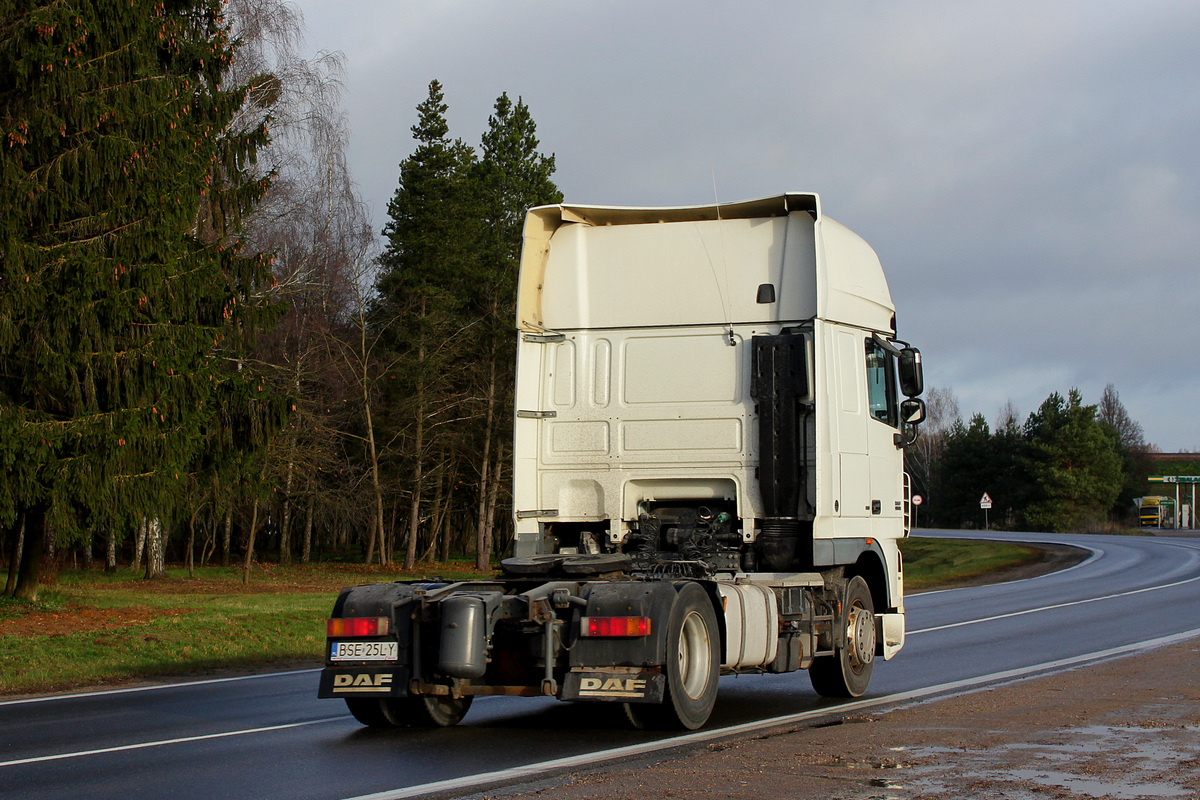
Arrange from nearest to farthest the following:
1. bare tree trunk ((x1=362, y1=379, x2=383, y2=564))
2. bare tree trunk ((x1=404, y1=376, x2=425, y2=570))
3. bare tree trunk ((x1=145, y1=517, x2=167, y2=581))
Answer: bare tree trunk ((x1=145, y1=517, x2=167, y2=581)), bare tree trunk ((x1=362, y1=379, x2=383, y2=564)), bare tree trunk ((x1=404, y1=376, x2=425, y2=570))

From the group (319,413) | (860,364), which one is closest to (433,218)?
(319,413)

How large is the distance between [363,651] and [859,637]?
4.65 metres

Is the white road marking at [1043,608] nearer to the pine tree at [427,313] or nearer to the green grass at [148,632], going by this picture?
the green grass at [148,632]

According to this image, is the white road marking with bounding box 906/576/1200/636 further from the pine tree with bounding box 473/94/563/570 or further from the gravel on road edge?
the pine tree with bounding box 473/94/563/570

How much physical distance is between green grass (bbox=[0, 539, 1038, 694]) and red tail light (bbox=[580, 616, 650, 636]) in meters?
7.01

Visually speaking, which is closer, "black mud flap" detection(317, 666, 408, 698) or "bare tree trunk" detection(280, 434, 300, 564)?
"black mud flap" detection(317, 666, 408, 698)

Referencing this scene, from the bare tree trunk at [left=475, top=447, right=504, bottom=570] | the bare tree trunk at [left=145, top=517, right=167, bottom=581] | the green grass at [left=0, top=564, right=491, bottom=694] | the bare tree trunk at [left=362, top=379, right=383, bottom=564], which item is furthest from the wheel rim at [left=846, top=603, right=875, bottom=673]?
the bare tree trunk at [left=475, top=447, right=504, bottom=570]

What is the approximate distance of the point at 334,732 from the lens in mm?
9070

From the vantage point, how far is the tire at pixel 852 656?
10789mm

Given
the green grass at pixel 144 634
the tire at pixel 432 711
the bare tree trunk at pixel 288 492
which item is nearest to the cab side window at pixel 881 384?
the tire at pixel 432 711

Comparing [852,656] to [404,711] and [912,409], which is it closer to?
[912,409]

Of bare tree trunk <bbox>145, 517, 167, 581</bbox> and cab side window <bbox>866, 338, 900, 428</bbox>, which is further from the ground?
cab side window <bbox>866, 338, 900, 428</bbox>

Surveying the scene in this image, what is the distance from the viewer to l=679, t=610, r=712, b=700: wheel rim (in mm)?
8633

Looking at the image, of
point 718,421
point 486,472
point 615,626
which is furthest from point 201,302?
point 486,472
